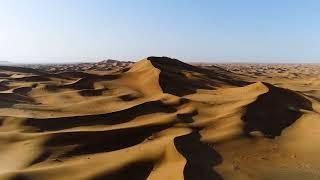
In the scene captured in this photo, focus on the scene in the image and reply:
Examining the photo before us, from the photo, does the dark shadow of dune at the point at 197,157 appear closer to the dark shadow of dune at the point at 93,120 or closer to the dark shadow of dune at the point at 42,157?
the dark shadow of dune at the point at 42,157

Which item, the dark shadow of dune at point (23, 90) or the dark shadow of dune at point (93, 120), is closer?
the dark shadow of dune at point (93, 120)

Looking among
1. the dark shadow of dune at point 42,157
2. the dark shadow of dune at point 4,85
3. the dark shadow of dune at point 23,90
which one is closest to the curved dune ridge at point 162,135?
the dark shadow of dune at point 42,157

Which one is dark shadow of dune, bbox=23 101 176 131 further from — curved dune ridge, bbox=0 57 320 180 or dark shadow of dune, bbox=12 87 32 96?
dark shadow of dune, bbox=12 87 32 96

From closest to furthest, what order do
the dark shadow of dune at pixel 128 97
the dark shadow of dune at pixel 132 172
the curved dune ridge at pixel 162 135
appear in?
the dark shadow of dune at pixel 132 172 < the curved dune ridge at pixel 162 135 < the dark shadow of dune at pixel 128 97

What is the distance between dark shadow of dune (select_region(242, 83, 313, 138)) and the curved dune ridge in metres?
0.02

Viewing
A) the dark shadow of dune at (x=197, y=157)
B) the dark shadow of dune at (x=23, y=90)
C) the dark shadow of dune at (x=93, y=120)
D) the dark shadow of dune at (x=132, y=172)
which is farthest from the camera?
the dark shadow of dune at (x=23, y=90)

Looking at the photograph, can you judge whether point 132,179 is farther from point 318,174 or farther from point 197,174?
point 318,174

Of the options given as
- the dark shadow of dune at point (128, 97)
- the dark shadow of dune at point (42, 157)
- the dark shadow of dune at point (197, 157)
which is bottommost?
the dark shadow of dune at point (128, 97)

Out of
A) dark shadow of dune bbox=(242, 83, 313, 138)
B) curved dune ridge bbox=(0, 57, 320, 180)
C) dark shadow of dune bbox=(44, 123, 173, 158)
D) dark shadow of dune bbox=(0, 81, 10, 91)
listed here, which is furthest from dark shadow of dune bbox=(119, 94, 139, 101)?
dark shadow of dune bbox=(0, 81, 10, 91)

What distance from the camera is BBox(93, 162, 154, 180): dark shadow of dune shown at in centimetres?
504

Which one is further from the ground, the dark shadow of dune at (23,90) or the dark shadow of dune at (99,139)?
the dark shadow of dune at (99,139)

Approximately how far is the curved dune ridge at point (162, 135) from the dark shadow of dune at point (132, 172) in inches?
0.4

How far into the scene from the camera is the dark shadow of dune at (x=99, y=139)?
627 cm

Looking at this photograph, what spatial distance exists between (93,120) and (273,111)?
324 centimetres
